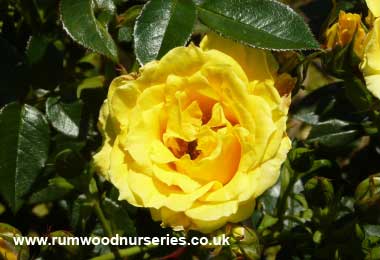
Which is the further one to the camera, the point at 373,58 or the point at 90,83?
the point at 90,83

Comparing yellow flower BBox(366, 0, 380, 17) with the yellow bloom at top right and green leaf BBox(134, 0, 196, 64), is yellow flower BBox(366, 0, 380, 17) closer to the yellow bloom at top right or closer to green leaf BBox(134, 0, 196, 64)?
the yellow bloom at top right

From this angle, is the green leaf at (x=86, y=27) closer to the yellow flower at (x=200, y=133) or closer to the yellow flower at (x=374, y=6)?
the yellow flower at (x=200, y=133)

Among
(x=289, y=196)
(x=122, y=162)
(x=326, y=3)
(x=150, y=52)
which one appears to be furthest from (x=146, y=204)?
(x=326, y=3)

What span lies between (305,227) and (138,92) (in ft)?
1.47

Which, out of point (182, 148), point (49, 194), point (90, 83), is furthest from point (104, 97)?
point (182, 148)

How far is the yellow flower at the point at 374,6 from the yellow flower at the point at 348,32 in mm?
62

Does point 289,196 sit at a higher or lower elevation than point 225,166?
lower

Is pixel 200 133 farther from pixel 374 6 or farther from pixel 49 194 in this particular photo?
pixel 49 194

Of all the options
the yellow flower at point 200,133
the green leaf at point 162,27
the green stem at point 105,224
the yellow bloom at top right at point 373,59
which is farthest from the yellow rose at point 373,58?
the green stem at point 105,224

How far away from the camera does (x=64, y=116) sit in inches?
45.1

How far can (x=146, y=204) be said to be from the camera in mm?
850

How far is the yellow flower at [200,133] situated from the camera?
83 centimetres

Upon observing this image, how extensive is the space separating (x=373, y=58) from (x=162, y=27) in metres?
0.27

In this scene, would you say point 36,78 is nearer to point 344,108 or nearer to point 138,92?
point 138,92
